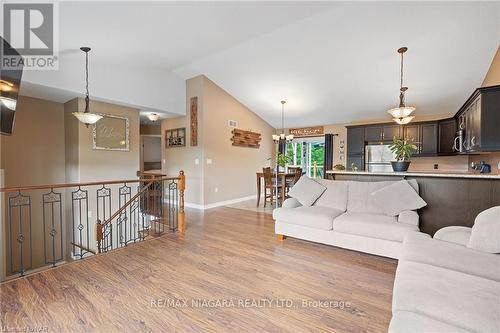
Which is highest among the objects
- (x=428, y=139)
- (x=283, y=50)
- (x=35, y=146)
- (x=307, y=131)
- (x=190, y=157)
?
(x=283, y=50)

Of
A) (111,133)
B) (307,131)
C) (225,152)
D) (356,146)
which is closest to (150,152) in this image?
(111,133)

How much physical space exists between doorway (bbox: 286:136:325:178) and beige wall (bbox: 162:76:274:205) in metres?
2.18

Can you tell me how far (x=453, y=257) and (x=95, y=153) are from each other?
19.1 ft

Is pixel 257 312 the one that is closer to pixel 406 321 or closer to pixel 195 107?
pixel 406 321

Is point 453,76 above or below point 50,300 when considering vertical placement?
above

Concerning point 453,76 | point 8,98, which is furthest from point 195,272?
point 453,76

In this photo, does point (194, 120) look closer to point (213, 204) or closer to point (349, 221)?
point (213, 204)

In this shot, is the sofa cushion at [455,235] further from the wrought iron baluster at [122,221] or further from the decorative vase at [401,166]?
the wrought iron baluster at [122,221]

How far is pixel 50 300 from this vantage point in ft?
6.58

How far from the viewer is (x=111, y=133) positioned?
16.8ft

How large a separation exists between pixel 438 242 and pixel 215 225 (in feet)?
10.7

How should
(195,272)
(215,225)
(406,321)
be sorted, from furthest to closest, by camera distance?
(215,225) → (195,272) → (406,321)

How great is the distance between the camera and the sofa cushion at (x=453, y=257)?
1605 mm

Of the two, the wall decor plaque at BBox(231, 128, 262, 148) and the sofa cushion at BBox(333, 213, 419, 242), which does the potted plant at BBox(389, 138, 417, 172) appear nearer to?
the sofa cushion at BBox(333, 213, 419, 242)
